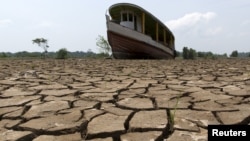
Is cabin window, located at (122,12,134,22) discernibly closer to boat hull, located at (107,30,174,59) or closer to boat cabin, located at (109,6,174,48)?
boat cabin, located at (109,6,174,48)

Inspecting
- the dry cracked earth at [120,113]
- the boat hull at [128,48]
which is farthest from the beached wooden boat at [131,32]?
the dry cracked earth at [120,113]

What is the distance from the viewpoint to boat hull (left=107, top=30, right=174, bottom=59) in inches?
564

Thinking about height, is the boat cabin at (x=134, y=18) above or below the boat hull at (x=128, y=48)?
above

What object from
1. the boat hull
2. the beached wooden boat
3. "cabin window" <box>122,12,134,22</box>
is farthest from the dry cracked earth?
"cabin window" <box>122,12,134,22</box>

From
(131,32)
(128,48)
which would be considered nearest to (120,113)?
(131,32)

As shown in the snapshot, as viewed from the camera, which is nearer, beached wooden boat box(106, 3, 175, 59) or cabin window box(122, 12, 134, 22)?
beached wooden boat box(106, 3, 175, 59)

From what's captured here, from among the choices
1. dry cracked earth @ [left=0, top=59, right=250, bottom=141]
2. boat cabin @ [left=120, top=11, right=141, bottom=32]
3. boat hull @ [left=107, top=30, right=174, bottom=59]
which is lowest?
dry cracked earth @ [left=0, top=59, right=250, bottom=141]

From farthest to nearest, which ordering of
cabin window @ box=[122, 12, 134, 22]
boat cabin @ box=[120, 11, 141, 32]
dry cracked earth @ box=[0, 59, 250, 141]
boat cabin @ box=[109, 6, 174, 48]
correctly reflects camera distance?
cabin window @ box=[122, 12, 134, 22], boat cabin @ box=[120, 11, 141, 32], boat cabin @ box=[109, 6, 174, 48], dry cracked earth @ box=[0, 59, 250, 141]

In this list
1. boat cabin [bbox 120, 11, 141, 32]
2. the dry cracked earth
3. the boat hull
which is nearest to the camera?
the dry cracked earth

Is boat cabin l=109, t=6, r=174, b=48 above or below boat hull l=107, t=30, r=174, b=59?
above

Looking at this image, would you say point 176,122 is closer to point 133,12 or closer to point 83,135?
point 83,135

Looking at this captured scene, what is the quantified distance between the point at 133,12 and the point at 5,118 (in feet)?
42.6

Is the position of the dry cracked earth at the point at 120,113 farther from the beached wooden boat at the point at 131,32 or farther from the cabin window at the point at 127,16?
the cabin window at the point at 127,16

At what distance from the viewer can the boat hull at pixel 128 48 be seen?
1432 cm
